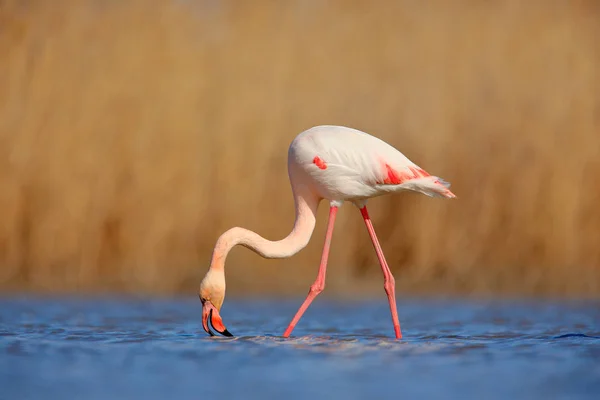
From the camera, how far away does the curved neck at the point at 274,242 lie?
814cm

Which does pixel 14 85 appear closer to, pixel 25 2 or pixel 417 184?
pixel 25 2

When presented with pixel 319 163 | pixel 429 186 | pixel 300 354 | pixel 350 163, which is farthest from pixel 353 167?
pixel 300 354

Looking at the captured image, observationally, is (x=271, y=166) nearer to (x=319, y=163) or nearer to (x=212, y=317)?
(x=319, y=163)

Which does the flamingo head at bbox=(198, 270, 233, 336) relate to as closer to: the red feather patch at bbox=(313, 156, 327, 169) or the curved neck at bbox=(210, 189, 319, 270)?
the curved neck at bbox=(210, 189, 319, 270)

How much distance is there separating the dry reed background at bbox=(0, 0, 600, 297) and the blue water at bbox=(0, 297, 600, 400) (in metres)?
1.07

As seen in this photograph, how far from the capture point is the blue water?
5.88 meters

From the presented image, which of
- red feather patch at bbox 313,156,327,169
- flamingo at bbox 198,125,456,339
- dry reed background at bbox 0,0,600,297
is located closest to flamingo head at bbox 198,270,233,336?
flamingo at bbox 198,125,456,339

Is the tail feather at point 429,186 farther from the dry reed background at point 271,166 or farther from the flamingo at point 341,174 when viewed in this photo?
the dry reed background at point 271,166

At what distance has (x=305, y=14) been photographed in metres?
13.5

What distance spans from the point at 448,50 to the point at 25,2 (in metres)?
5.05

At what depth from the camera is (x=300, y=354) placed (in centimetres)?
718

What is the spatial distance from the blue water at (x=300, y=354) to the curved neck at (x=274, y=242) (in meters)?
0.64

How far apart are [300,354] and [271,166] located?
5.06 meters

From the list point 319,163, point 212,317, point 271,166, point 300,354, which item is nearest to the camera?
point 300,354
